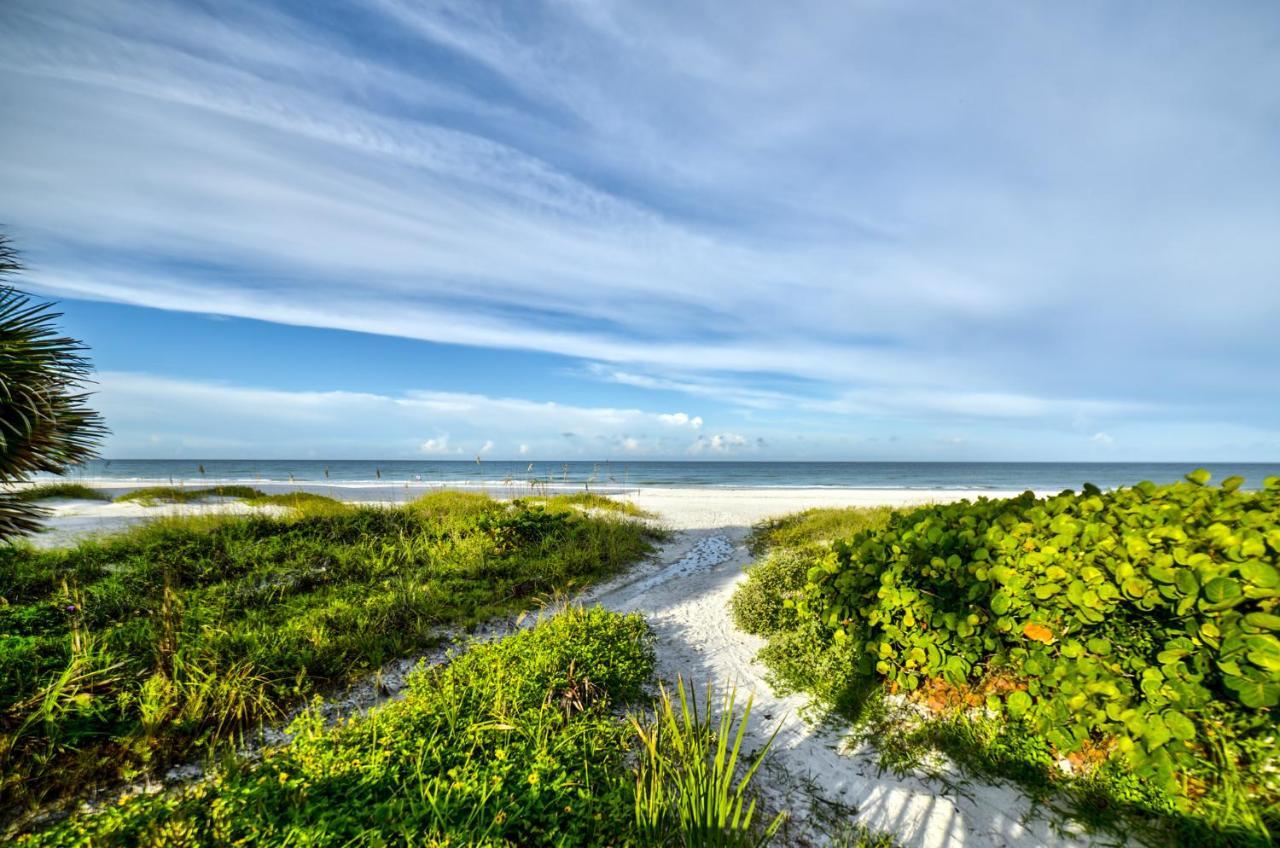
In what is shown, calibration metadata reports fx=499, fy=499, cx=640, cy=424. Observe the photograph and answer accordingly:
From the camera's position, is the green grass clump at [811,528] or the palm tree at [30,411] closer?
the palm tree at [30,411]

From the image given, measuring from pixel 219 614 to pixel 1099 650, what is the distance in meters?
8.42

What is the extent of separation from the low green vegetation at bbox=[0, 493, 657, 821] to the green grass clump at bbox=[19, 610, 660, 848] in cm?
122

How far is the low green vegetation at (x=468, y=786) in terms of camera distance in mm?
2486

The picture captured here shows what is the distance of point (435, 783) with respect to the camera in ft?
9.44

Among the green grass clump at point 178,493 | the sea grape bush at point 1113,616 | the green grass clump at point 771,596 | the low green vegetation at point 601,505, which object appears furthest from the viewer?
the green grass clump at point 178,493

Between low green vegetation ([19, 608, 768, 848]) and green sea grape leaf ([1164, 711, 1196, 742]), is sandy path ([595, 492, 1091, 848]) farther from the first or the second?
green sea grape leaf ([1164, 711, 1196, 742])

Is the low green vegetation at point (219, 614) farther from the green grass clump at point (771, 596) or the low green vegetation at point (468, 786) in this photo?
the green grass clump at point (771, 596)

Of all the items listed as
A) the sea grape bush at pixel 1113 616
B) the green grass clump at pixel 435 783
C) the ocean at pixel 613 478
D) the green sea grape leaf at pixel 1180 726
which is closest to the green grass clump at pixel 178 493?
the ocean at pixel 613 478

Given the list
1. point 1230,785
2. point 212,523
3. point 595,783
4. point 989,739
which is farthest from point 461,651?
point 212,523

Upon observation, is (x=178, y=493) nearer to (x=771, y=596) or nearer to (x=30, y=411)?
(x=30, y=411)

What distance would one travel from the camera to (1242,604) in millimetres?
2701

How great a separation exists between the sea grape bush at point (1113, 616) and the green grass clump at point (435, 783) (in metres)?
2.84

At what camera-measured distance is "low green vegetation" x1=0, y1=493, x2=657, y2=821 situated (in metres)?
3.86

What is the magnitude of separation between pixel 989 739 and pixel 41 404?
10.0 m
